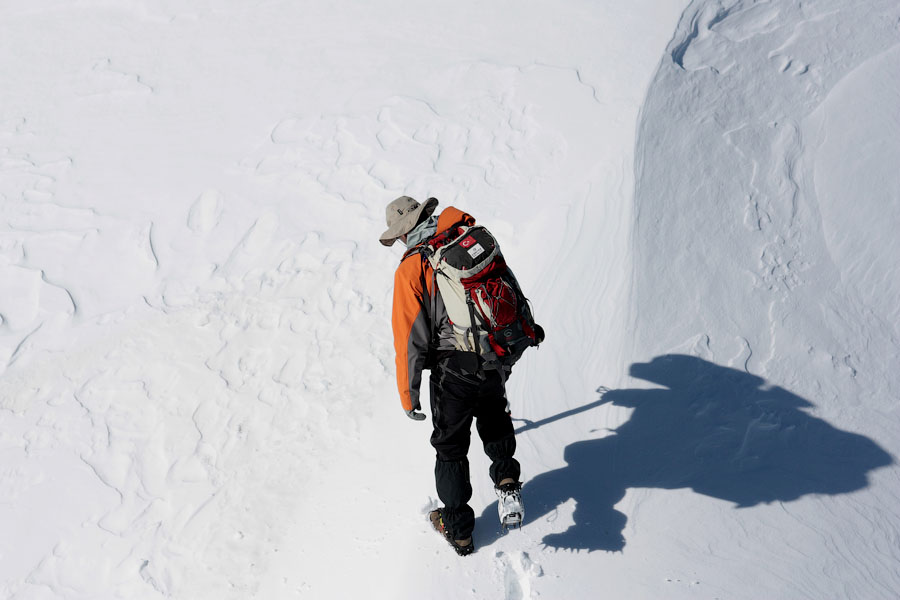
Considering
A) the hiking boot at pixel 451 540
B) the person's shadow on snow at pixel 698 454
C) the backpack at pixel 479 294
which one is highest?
the backpack at pixel 479 294

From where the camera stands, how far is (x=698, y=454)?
3.69 m

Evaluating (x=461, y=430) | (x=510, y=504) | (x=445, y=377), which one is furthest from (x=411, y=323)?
(x=510, y=504)

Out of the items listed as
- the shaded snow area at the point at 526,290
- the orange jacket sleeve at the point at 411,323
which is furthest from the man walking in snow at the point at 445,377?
the shaded snow area at the point at 526,290

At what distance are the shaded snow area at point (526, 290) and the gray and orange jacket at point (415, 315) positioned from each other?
3.13 ft

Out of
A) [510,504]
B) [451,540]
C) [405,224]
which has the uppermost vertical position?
→ [405,224]

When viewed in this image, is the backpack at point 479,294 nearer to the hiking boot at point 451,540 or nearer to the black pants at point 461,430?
the black pants at point 461,430

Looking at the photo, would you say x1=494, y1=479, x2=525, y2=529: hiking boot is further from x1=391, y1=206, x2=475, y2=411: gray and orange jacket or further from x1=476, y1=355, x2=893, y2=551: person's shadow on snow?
x1=391, y1=206, x2=475, y2=411: gray and orange jacket

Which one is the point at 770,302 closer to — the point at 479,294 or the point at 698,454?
the point at 698,454

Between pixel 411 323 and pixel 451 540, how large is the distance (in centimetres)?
112

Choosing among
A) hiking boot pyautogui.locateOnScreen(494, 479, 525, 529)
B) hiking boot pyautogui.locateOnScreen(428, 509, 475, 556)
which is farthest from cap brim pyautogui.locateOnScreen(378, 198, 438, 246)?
hiking boot pyautogui.locateOnScreen(428, 509, 475, 556)

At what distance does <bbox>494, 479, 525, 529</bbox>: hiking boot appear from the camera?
3.11m

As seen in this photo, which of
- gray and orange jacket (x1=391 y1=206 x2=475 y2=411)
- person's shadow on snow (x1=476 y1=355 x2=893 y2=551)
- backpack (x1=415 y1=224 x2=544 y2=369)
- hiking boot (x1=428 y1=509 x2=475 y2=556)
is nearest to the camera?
backpack (x1=415 y1=224 x2=544 y2=369)

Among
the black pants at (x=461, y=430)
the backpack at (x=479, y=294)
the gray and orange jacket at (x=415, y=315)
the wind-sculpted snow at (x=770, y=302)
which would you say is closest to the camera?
the backpack at (x=479, y=294)

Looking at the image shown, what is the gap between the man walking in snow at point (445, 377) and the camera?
294 centimetres
